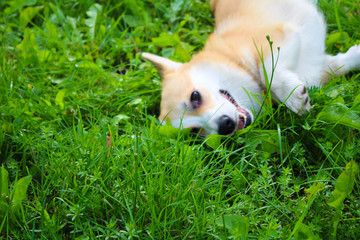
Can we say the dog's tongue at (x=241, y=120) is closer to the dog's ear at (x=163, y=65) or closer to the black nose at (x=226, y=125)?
the black nose at (x=226, y=125)

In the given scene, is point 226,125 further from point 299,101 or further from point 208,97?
point 299,101

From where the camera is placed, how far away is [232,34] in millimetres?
3248

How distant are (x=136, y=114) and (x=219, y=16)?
127 cm

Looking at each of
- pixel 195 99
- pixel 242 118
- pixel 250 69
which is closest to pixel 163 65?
pixel 195 99

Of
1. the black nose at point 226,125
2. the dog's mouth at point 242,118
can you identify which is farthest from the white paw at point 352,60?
the black nose at point 226,125

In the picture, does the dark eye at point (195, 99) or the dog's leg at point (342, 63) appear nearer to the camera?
the dark eye at point (195, 99)

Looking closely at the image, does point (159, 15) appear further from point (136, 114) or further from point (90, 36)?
point (136, 114)

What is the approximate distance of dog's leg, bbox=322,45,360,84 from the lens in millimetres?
3051

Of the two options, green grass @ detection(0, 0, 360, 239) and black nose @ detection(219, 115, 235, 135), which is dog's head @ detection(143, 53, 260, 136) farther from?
green grass @ detection(0, 0, 360, 239)

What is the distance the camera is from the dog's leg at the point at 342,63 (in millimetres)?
3051

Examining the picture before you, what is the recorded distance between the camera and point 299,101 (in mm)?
2555

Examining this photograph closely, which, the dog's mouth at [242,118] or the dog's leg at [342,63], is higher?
the dog's leg at [342,63]

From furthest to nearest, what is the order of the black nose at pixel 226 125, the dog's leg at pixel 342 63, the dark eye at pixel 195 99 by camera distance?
the dog's leg at pixel 342 63 → the dark eye at pixel 195 99 → the black nose at pixel 226 125

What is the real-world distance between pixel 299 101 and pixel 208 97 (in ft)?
2.04
